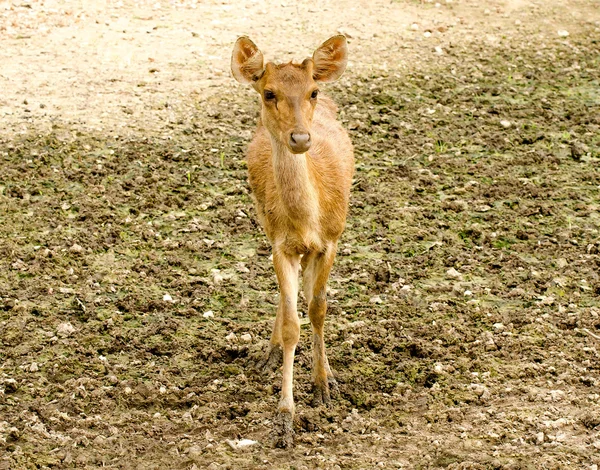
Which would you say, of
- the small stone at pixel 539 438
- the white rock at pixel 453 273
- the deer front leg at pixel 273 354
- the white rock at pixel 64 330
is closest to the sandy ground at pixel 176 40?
the white rock at pixel 64 330

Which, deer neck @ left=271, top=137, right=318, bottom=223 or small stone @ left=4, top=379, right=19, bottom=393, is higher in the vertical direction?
deer neck @ left=271, top=137, right=318, bottom=223

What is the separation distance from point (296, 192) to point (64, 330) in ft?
7.22

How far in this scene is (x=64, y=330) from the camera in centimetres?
A: 716

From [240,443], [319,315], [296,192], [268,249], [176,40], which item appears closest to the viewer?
[240,443]

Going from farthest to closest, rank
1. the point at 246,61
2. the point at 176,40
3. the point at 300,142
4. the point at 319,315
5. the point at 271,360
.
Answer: the point at 176,40 < the point at 271,360 < the point at 319,315 < the point at 246,61 < the point at 300,142

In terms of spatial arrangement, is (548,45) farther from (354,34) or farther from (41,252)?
(41,252)

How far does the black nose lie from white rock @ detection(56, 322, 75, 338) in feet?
8.09

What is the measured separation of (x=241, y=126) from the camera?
10.8 metres

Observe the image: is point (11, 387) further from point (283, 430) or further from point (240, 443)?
point (283, 430)

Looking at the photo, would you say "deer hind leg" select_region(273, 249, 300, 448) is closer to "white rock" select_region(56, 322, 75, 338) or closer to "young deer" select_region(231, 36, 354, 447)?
"young deer" select_region(231, 36, 354, 447)

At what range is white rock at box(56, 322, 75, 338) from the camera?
23.4 ft

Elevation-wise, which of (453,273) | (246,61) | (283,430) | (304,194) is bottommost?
(453,273)

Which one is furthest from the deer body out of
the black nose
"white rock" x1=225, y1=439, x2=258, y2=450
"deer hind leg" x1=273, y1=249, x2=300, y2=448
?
"white rock" x1=225, y1=439, x2=258, y2=450

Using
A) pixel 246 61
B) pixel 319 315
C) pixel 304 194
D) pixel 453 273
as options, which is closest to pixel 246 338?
pixel 319 315
